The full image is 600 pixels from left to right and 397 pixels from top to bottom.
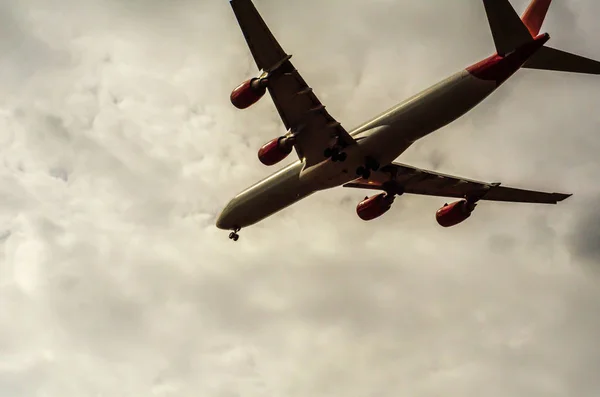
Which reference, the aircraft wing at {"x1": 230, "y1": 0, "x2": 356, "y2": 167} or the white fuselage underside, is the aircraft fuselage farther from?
the aircraft wing at {"x1": 230, "y1": 0, "x2": 356, "y2": 167}

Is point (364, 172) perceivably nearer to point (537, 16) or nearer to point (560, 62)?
point (560, 62)

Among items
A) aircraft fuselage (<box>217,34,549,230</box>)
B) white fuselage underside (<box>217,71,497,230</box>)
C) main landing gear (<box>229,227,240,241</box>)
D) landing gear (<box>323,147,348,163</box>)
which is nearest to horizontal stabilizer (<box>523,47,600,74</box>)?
aircraft fuselage (<box>217,34,549,230</box>)

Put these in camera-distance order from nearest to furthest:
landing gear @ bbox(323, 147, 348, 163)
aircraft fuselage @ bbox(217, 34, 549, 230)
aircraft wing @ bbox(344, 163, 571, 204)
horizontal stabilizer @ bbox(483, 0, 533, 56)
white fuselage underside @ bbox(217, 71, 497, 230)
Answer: horizontal stabilizer @ bbox(483, 0, 533, 56)
aircraft fuselage @ bbox(217, 34, 549, 230)
white fuselage underside @ bbox(217, 71, 497, 230)
landing gear @ bbox(323, 147, 348, 163)
aircraft wing @ bbox(344, 163, 571, 204)

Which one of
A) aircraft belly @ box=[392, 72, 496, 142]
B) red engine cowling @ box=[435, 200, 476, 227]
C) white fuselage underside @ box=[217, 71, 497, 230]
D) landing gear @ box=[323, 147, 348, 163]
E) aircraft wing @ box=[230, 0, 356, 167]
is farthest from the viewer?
red engine cowling @ box=[435, 200, 476, 227]

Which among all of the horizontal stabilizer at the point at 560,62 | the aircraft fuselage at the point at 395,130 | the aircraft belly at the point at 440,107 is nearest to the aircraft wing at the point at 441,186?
the aircraft fuselage at the point at 395,130

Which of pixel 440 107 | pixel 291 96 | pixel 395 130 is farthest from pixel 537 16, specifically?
pixel 291 96

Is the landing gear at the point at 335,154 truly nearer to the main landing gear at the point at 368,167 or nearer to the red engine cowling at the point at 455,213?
the main landing gear at the point at 368,167

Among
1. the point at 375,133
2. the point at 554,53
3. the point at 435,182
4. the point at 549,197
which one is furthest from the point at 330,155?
the point at 549,197
